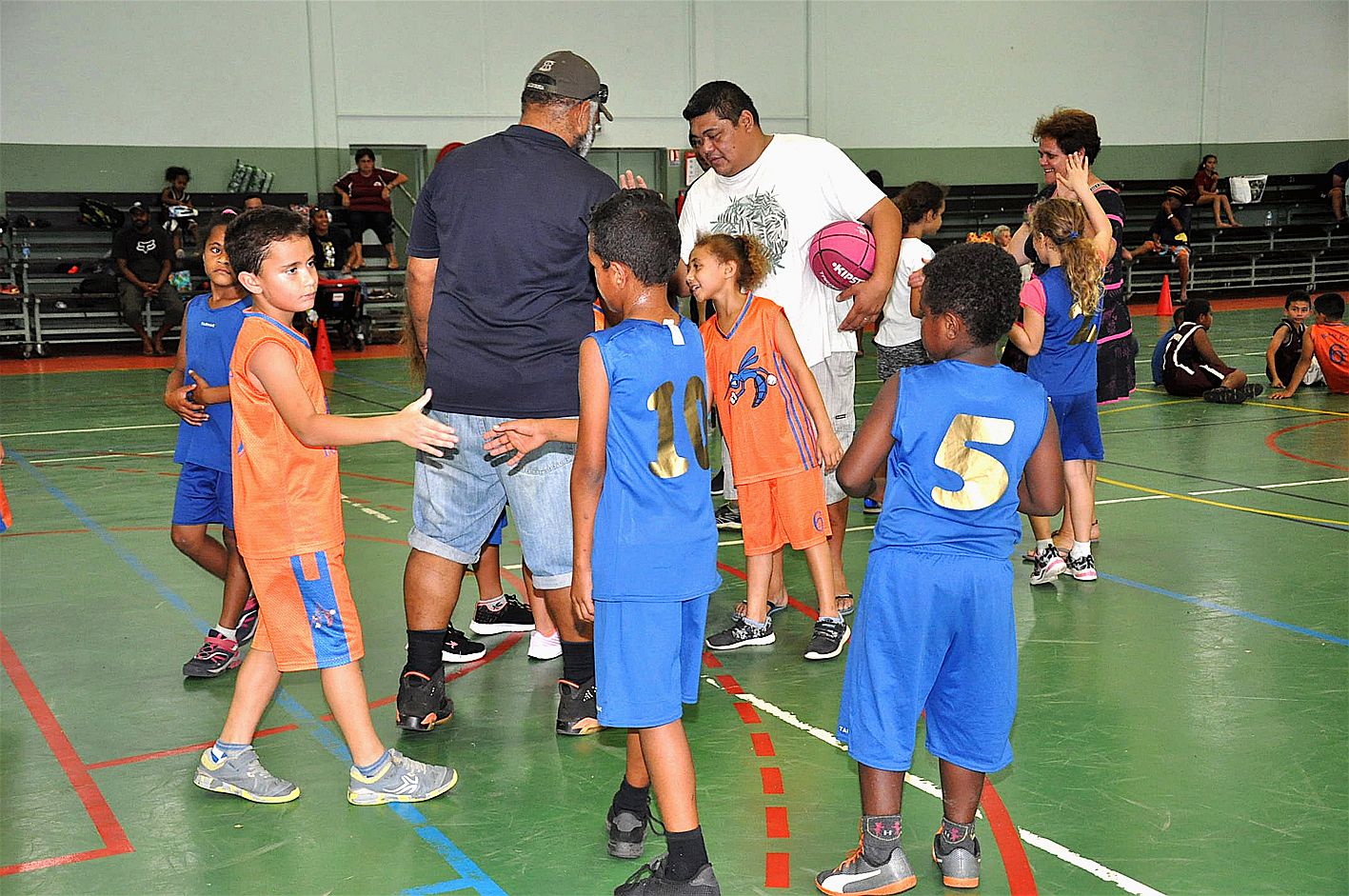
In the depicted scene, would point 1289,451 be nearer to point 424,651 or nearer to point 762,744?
point 762,744

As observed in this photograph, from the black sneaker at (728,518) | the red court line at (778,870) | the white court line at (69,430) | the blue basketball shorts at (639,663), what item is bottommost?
the red court line at (778,870)

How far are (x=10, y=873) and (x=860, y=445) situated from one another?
255 centimetres

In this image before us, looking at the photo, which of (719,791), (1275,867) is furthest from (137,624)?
(1275,867)

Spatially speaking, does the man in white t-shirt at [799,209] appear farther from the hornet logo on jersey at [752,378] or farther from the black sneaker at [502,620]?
the black sneaker at [502,620]

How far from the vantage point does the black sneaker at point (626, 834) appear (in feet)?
11.1

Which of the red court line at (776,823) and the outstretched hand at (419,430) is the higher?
the outstretched hand at (419,430)

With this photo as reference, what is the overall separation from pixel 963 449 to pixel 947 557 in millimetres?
270

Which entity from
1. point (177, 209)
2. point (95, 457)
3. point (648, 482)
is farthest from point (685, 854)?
point (177, 209)

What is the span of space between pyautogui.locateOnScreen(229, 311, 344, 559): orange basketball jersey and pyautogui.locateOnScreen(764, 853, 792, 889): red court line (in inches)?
60.9

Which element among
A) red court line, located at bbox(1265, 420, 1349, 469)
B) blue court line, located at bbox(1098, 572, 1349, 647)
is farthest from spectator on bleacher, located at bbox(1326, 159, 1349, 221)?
blue court line, located at bbox(1098, 572, 1349, 647)

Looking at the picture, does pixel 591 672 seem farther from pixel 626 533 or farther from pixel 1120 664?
pixel 1120 664

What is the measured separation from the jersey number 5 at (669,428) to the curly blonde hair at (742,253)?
1634mm

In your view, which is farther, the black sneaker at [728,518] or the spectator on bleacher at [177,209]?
the spectator on bleacher at [177,209]

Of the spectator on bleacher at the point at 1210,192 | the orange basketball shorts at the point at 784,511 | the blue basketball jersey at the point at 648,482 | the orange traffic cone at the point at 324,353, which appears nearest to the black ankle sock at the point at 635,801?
the blue basketball jersey at the point at 648,482
